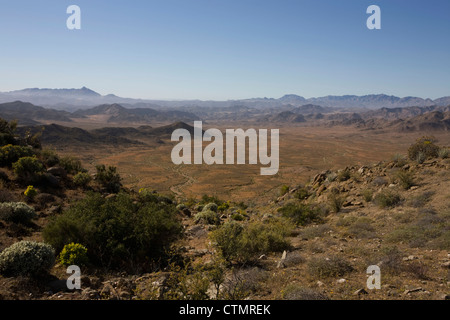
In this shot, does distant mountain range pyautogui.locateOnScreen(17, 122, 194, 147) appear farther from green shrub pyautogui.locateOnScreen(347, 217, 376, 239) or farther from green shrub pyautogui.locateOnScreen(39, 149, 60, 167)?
green shrub pyautogui.locateOnScreen(347, 217, 376, 239)

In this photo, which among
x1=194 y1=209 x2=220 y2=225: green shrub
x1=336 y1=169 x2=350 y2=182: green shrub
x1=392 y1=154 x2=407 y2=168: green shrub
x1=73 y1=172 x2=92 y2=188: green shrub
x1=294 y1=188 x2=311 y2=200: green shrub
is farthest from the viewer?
x1=294 y1=188 x2=311 y2=200: green shrub

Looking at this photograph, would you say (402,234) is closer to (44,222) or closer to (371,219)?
(371,219)

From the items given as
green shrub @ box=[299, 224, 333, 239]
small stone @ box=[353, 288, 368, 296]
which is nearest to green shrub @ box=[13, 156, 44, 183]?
green shrub @ box=[299, 224, 333, 239]

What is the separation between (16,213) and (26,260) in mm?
4756

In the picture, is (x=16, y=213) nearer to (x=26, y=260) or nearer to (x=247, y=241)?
(x=26, y=260)

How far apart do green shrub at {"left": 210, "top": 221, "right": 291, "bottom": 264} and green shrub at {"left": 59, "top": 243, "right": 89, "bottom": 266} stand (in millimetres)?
3733

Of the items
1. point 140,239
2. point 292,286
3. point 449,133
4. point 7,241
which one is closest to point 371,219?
point 292,286

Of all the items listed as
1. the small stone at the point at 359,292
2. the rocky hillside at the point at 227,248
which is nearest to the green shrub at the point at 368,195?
the rocky hillside at the point at 227,248

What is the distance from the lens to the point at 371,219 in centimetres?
1077

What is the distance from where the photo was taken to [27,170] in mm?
13789

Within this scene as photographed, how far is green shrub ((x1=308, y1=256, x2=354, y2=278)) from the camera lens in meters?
6.30

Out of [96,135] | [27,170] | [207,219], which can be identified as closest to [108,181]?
[27,170]

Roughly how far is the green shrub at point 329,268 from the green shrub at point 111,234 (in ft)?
15.3

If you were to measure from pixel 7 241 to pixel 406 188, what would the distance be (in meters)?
17.1
